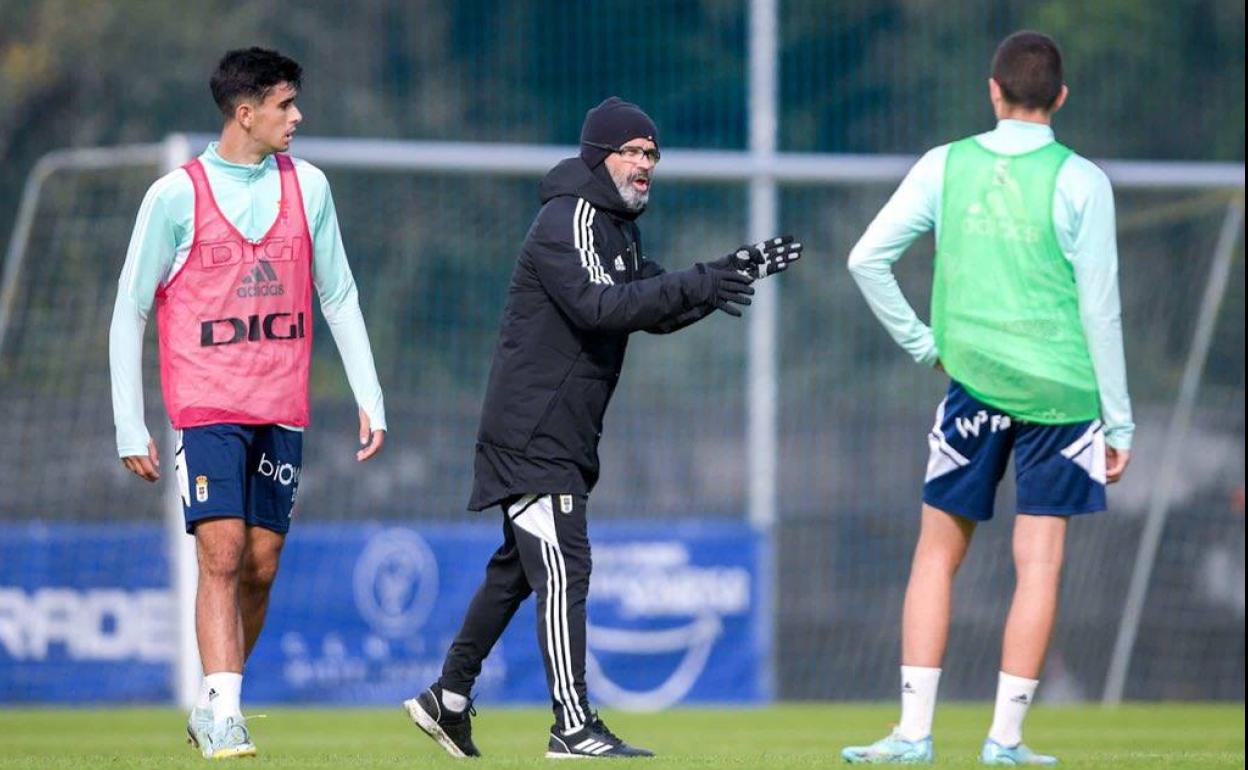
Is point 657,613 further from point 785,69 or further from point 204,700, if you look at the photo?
point 204,700

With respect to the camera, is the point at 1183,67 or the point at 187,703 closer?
the point at 187,703

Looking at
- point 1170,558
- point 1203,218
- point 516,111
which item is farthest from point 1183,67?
point 516,111

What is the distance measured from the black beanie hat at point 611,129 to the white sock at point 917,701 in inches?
73.6

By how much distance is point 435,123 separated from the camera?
16.5m

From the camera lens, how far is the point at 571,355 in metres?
7.48

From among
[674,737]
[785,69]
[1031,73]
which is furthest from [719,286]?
[785,69]

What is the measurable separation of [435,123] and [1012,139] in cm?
977

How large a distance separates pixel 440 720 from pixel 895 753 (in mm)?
1548

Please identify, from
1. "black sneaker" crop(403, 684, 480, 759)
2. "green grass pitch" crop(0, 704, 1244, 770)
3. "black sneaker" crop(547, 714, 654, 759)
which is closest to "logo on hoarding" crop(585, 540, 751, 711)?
"green grass pitch" crop(0, 704, 1244, 770)

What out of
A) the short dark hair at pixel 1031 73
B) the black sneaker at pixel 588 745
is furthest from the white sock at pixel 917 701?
the short dark hair at pixel 1031 73

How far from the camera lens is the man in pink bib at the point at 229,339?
24.0 feet

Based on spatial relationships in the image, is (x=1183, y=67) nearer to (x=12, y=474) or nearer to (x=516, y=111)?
(x=516, y=111)

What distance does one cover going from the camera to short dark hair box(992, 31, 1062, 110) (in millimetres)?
7086

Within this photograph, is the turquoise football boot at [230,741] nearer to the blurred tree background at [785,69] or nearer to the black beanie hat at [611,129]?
the black beanie hat at [611,129]
